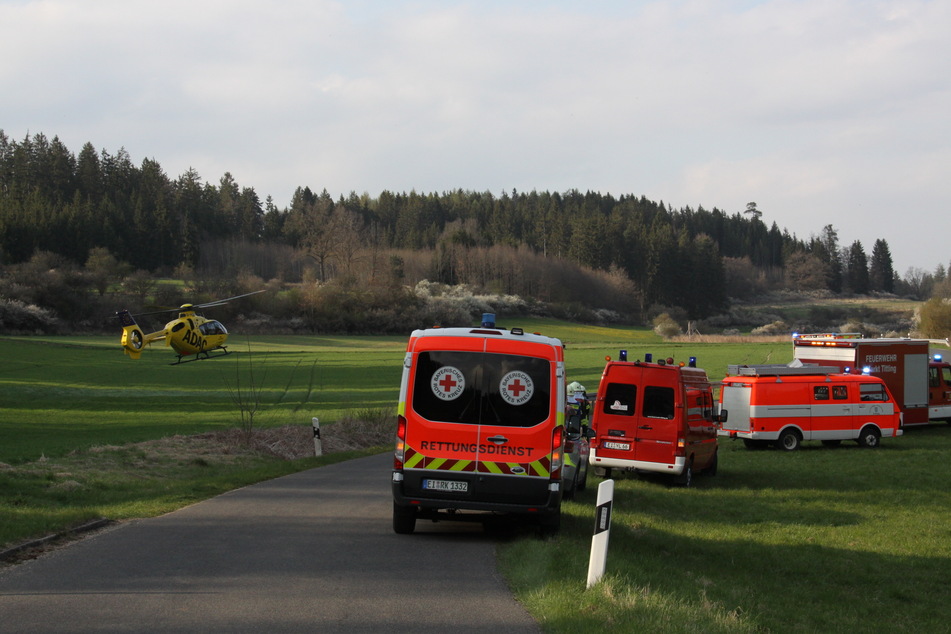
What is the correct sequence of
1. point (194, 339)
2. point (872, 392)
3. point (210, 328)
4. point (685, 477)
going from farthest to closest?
point (210, 328), point (194, 339), point (872, 392), point (685, 477)

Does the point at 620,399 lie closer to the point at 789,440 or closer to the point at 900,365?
the point at 789,440

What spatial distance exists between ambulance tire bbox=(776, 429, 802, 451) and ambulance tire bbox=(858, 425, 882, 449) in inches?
86.1

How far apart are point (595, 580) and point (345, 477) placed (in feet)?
36.6

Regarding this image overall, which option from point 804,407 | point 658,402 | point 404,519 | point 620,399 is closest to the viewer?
point 404,519

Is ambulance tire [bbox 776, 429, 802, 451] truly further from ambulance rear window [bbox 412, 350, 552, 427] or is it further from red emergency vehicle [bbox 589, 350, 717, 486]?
ambulance rear window [bbox 412, 350, 552, 427]

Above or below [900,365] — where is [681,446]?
below

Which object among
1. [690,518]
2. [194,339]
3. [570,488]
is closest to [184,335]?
[194,339]

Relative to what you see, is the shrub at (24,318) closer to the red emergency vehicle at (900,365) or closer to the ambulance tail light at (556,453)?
the red emergency vehicle at (900,365)

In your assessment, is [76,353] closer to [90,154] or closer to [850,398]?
[850,398]

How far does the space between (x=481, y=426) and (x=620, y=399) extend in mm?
9235

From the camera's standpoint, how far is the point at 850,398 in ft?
96.0

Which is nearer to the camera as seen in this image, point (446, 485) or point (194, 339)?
point (446, 485)

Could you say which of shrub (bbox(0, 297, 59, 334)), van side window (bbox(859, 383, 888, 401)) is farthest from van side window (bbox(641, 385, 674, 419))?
shrub (bbox(0, 297, 59, 334))

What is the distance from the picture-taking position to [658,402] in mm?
19438
